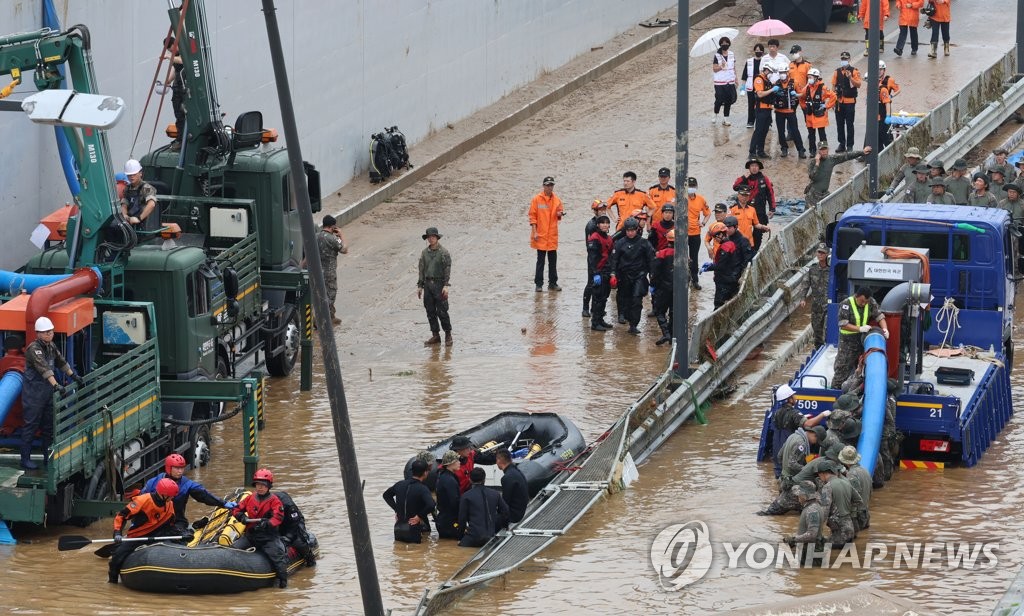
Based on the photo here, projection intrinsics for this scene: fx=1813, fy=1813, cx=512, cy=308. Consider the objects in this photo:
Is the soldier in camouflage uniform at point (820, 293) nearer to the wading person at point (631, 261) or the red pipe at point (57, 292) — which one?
the wading person at point (631, 261)

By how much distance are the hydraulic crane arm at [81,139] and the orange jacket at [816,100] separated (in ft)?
58.5

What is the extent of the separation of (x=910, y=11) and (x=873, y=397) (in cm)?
2507

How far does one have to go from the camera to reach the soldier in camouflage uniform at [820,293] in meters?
24.5

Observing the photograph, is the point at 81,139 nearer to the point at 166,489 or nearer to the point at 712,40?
the point at 166,489

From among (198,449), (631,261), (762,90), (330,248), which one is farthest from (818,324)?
(762,90)

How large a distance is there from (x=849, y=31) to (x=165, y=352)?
94.2ft

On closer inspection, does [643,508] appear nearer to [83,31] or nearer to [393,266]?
[83,31]

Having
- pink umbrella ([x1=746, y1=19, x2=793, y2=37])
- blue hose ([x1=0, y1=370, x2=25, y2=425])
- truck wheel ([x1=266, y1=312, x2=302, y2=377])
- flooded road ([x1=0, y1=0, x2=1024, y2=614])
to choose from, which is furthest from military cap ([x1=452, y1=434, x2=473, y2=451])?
pink umbrella ([x1=746, y1=19, x2=793, y2=37])

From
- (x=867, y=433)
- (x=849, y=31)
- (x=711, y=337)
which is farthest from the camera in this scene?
(x=849, y=31)

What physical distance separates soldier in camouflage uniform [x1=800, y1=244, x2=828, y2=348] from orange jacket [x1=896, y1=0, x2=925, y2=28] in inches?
748

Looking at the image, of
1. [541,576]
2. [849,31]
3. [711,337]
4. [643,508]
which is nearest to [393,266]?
[711,337]

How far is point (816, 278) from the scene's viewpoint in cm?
2456

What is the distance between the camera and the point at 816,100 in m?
34.6

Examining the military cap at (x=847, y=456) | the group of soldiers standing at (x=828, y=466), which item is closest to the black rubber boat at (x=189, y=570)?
the group of soldiers standing at (x=828, y=466)
